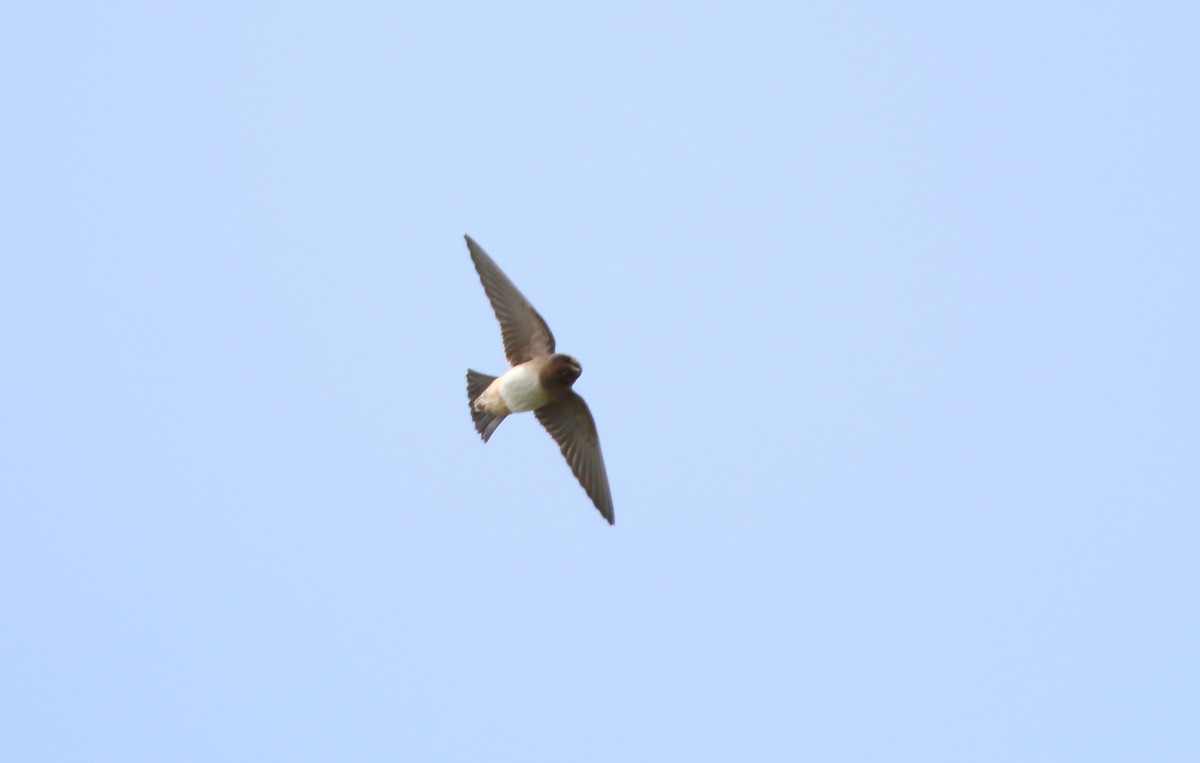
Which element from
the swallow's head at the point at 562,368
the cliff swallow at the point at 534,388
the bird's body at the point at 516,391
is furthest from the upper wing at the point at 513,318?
the swallow's head at the point at 562,368

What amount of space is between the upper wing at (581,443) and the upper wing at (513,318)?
359mm

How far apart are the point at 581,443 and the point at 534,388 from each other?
2.08 feet

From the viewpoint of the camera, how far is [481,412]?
12156 mm

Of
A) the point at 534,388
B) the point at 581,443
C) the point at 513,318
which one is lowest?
the point at 581,443

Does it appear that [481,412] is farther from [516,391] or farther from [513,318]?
[513,318]

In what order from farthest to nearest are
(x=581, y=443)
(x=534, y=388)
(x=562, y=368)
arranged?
(x=581, y=443) → (x=534, y=388) → (x=562, y=368)

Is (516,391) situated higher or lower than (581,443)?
higher

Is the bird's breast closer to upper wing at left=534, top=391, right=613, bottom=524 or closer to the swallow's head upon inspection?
the swallow's head

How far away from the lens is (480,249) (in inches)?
487

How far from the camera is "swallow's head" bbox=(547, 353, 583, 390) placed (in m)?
11.9

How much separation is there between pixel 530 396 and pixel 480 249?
3.25ft

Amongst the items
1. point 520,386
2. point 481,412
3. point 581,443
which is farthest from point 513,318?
point 581,443

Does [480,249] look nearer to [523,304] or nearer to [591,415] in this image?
[523,304]

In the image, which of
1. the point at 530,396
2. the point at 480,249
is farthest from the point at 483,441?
the point at 480,249
